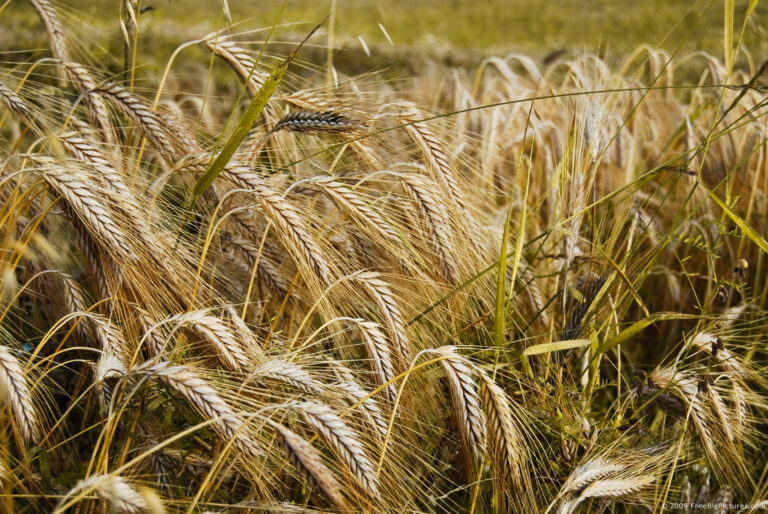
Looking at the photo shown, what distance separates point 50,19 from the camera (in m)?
2.13

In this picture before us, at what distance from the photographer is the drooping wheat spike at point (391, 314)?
153cm

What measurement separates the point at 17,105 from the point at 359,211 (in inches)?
38.5

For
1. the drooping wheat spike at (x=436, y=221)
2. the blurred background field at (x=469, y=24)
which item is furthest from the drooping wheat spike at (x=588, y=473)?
the blurred background field at (x=469, y=24)

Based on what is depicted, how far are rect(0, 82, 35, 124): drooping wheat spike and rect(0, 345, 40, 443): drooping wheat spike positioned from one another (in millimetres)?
678

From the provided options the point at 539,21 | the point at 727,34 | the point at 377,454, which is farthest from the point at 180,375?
the point at 539,21

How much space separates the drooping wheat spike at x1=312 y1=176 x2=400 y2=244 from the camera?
5.07 ft

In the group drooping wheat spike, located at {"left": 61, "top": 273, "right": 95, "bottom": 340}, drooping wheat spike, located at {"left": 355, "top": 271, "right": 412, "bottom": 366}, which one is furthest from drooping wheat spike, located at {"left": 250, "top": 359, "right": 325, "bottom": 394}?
drooping wheat spike, located at {"left": 61, "top": 273, "right": 95, "bottom": 340}

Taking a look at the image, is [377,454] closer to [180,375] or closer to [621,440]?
[180,375]

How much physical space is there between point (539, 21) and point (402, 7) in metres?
4.73

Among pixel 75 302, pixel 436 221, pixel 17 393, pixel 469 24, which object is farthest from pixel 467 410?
pixel 469 24

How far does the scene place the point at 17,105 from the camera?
5.29ft

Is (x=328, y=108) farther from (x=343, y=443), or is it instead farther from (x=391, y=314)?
(x=343, y=443)

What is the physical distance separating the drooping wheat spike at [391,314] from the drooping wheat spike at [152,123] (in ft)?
2.19

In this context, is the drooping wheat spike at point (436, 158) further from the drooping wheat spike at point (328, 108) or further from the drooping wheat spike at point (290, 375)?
the drooping wheat spike at point (290, 375)
